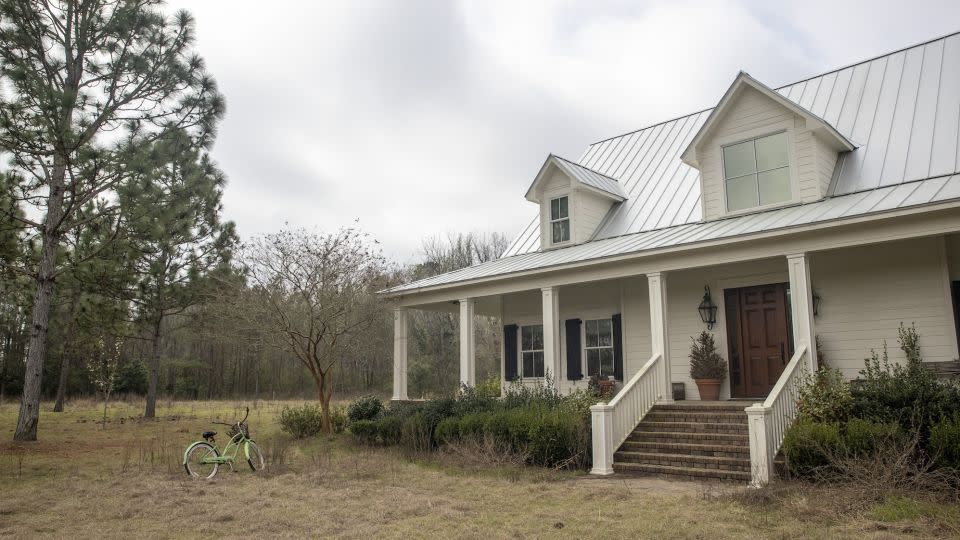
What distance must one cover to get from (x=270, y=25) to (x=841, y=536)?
12048mm

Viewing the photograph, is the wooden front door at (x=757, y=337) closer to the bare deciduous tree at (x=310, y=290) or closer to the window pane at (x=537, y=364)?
the window pane at (x=537, y=364)

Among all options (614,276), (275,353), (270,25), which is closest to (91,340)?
(275,353)

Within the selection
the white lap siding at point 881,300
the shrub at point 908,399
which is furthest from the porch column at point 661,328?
the shrub at point 908,399

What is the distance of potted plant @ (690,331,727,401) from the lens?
12141 millimetres

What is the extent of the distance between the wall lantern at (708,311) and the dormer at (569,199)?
128 inches

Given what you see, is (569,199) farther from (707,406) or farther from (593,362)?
(707,406)

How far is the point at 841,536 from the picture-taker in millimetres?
5594

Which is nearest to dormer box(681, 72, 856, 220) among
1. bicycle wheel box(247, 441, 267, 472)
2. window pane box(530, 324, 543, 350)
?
window pane box(530, 324, 543, 350)

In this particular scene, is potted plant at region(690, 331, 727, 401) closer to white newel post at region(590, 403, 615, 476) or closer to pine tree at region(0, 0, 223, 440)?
white newel post at region(590, 403, 615, 476)

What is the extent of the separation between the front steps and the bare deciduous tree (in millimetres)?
7674

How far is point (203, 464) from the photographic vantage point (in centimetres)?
998

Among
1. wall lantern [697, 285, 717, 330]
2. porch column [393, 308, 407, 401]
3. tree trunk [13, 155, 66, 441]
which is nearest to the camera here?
wall lantern [697, 285, 717, 330]

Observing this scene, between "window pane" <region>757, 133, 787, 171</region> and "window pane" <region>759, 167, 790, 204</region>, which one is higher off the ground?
"window pane" <region>757, 133, 787, 171</region>

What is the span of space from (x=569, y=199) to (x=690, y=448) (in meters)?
7.10
